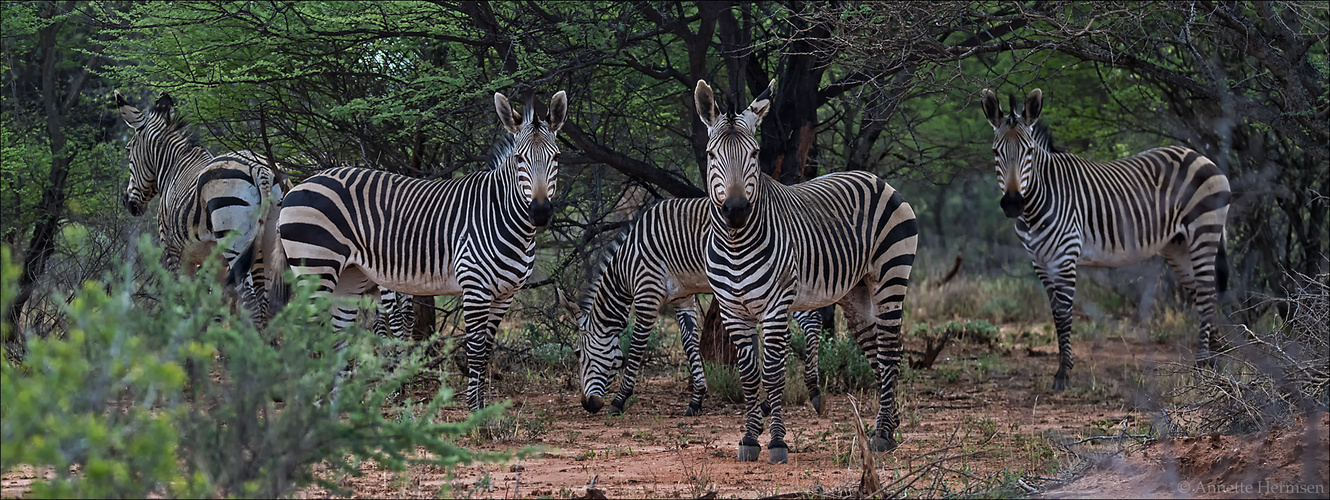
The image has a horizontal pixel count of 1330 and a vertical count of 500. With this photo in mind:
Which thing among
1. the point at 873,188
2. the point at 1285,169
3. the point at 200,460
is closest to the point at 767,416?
the point at 873,188

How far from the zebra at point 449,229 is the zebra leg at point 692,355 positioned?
1.49m

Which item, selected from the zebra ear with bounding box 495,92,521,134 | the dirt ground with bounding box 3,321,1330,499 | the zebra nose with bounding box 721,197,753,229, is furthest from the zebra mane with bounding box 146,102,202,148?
the zebra nose with bounding box 721,197,753,229

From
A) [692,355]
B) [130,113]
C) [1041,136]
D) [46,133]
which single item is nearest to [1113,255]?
[1041,136]

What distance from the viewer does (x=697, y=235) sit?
7.10 m

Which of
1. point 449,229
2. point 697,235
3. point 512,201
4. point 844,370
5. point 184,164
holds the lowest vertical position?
point 844,370

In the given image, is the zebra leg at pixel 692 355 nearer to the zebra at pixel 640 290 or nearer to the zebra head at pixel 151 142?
the zebra at pixel 640 290

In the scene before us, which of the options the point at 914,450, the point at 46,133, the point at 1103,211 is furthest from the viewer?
the point at 46,133

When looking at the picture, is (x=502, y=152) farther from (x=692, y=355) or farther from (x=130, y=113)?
(x=130, y=113)

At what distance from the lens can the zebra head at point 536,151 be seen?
6.95m

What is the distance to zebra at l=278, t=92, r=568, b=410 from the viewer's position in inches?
275

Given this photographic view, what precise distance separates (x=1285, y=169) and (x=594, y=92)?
7256mm

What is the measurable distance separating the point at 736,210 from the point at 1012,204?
13.9 feet

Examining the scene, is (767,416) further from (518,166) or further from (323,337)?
(323,337)

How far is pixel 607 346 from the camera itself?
757 cm
